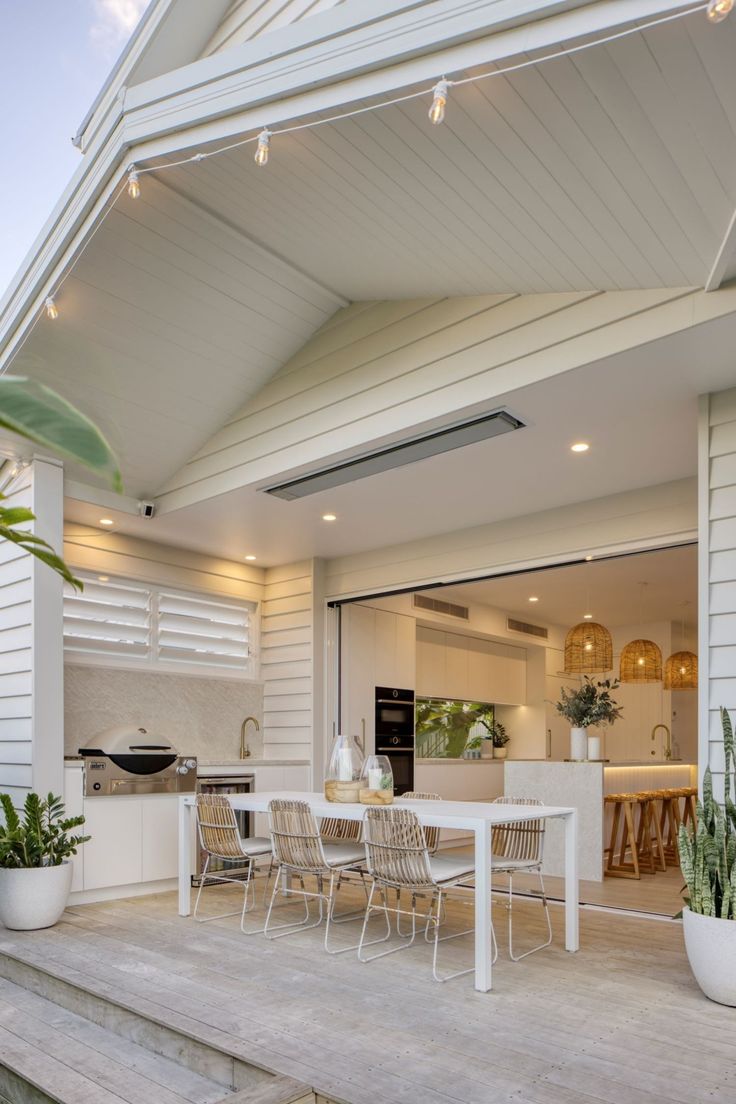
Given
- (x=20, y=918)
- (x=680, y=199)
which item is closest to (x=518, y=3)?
(x=680, y=199)

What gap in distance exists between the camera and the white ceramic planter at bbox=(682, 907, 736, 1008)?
140 inches

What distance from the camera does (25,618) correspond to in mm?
5684

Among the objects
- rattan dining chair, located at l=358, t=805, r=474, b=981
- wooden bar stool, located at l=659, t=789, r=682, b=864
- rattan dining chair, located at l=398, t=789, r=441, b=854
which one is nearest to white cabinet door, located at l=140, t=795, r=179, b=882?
rattan dining chair, located at l=398, t=789, r=441, b=854

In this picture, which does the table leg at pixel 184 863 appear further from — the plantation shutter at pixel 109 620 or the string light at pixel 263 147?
the string light at pixel 263 147

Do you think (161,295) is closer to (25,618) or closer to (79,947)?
(25,618)

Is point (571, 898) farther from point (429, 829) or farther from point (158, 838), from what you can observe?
point (158, 838)

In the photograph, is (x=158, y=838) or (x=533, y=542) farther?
(x=533, y=542)

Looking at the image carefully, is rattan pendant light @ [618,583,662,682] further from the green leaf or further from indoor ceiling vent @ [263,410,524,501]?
the green leaf

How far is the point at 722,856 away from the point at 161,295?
3877 mm

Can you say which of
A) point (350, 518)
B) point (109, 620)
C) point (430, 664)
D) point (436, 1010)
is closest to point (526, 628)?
point (430, 664)

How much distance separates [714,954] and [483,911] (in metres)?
0.94

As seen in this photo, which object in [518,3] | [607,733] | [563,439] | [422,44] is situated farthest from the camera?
[607,733]

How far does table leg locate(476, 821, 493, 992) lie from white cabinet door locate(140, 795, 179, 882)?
3037 millimetres

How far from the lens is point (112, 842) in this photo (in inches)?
237
